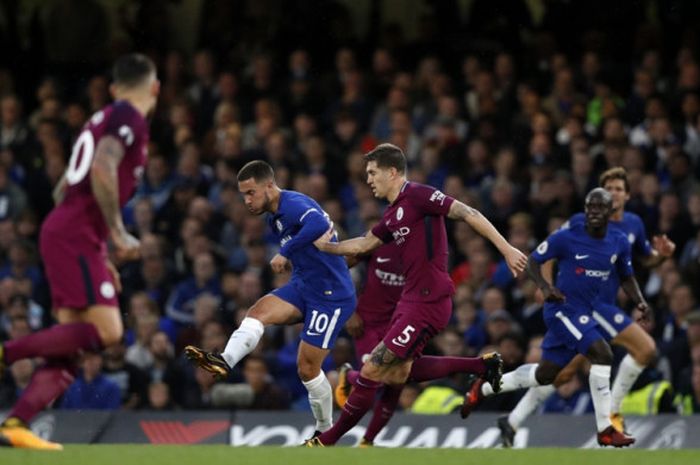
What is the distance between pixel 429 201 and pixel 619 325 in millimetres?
2477

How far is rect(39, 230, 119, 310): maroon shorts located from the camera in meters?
8.94

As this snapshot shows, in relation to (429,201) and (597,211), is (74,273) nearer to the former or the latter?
(429,201)

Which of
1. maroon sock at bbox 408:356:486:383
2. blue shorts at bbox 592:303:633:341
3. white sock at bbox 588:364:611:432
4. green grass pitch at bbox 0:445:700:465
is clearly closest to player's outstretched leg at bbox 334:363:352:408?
maroon sock at bbox 408:356:486:383

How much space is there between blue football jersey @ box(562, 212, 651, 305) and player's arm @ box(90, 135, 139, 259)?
4699mm

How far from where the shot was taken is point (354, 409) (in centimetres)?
1129

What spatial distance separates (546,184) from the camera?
1606 centimetres

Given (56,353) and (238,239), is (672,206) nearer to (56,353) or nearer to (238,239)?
(238,239)

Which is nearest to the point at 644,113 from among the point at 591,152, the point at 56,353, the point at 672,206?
the point at 591,152

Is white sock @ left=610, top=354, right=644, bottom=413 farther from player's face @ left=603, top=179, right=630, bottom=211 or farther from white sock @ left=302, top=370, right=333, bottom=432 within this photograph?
white sock @ left=302, top=370, right=333, bottom=432

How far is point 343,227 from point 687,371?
4099 millimetres

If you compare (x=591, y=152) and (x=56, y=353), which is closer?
(x=56, y=353)

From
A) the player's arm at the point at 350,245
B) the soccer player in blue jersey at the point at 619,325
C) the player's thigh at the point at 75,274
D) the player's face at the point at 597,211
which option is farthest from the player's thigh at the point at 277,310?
the player's thigh at the point at 75,274

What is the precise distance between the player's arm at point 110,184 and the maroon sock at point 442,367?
3.52m

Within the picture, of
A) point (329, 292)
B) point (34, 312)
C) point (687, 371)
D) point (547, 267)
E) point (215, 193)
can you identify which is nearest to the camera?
point (329, 292)
